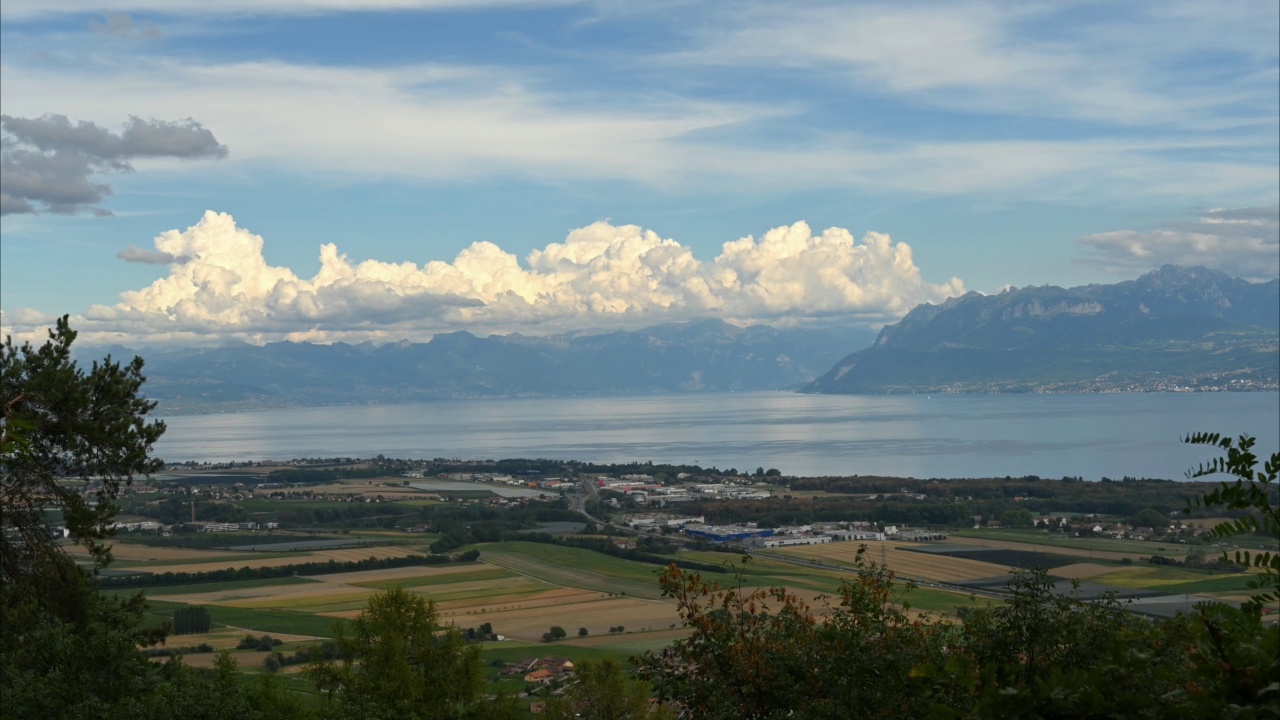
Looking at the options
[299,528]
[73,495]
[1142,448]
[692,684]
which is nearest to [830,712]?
[692,684]

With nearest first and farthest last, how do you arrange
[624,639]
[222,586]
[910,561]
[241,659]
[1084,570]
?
[241,659]
[624,639]
[1084,570]
[222,586]
[910,561]

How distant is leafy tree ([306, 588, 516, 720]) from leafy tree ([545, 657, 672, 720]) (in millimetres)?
1550

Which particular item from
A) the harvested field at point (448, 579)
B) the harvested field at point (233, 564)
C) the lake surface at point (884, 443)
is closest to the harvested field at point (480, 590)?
the harvested field at point (448, 579)

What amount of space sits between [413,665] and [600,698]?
3.91m

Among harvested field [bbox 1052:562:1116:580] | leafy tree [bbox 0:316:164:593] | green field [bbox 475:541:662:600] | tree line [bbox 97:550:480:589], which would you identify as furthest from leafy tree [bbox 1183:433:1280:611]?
tree line [bbox 97:550:480:589]

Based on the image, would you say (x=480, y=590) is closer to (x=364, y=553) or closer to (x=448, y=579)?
(x=448, y=579)

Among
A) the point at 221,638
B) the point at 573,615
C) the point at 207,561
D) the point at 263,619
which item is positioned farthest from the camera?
the point at 207,561

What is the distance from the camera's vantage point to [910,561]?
2051 inches

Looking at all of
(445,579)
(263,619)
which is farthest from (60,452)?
(445,579)

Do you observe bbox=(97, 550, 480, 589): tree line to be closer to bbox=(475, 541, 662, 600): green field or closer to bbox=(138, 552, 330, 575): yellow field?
bbox=(138, 552, 330, 575): yellow field

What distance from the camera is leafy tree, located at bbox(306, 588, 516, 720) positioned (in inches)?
Result: 652

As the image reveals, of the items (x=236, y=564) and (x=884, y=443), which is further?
(x=884, y=443)

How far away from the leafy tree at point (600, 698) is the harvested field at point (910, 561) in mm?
23798

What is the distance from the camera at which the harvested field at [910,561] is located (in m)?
Answer: 47.3
